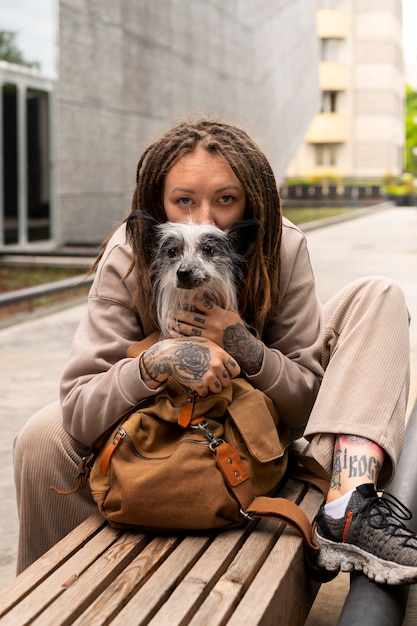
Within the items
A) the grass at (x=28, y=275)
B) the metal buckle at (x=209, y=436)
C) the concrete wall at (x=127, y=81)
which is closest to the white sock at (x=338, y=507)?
the metal buckle at (x=209, y=436)

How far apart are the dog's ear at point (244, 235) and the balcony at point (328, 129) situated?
195ft

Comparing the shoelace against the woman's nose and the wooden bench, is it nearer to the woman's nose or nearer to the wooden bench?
the wooden bench

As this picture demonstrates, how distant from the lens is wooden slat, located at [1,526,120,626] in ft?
6.23

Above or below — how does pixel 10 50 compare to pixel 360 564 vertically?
above

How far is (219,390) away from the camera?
240cm

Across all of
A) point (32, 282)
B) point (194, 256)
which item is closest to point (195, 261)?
point (194, 256)

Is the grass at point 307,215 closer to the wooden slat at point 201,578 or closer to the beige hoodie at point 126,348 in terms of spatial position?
the beige hoodie at point 126,348

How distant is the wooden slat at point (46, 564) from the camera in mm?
1993

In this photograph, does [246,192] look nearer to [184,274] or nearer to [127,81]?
[184,274]

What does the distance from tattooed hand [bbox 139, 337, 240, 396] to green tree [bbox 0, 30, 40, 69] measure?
504 inches

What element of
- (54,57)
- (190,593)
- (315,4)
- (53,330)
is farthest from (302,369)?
(315,4)

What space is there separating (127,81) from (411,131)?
8020 centimetres

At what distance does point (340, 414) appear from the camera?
2.47 meters

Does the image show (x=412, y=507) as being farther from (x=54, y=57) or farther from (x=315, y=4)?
(x=315, y=4)
